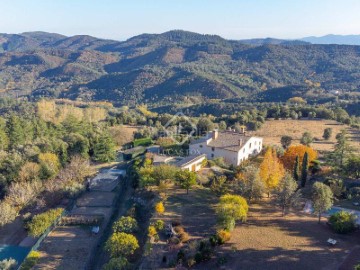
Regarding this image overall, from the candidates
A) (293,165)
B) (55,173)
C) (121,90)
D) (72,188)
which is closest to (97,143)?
(55,173)

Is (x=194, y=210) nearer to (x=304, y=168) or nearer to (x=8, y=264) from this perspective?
(x=304, y=168)

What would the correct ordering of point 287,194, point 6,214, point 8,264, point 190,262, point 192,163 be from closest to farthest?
1. point 190,262
2. point 8,264
3. point 287,194
4. point 6,214
5. point 192,163

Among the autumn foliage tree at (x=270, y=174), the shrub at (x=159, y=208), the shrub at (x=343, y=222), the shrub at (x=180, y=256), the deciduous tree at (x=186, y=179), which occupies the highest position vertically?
the autumn foliage tree at (x=270, y=174)

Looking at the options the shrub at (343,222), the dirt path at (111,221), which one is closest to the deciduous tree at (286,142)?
the dirt path at (111,221)

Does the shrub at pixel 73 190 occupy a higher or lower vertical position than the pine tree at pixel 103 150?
lower

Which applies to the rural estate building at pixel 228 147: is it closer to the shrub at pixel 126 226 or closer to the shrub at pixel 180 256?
the shrub at pixel 126 226

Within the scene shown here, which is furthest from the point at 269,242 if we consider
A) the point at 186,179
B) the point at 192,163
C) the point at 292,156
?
the point at 292,156
